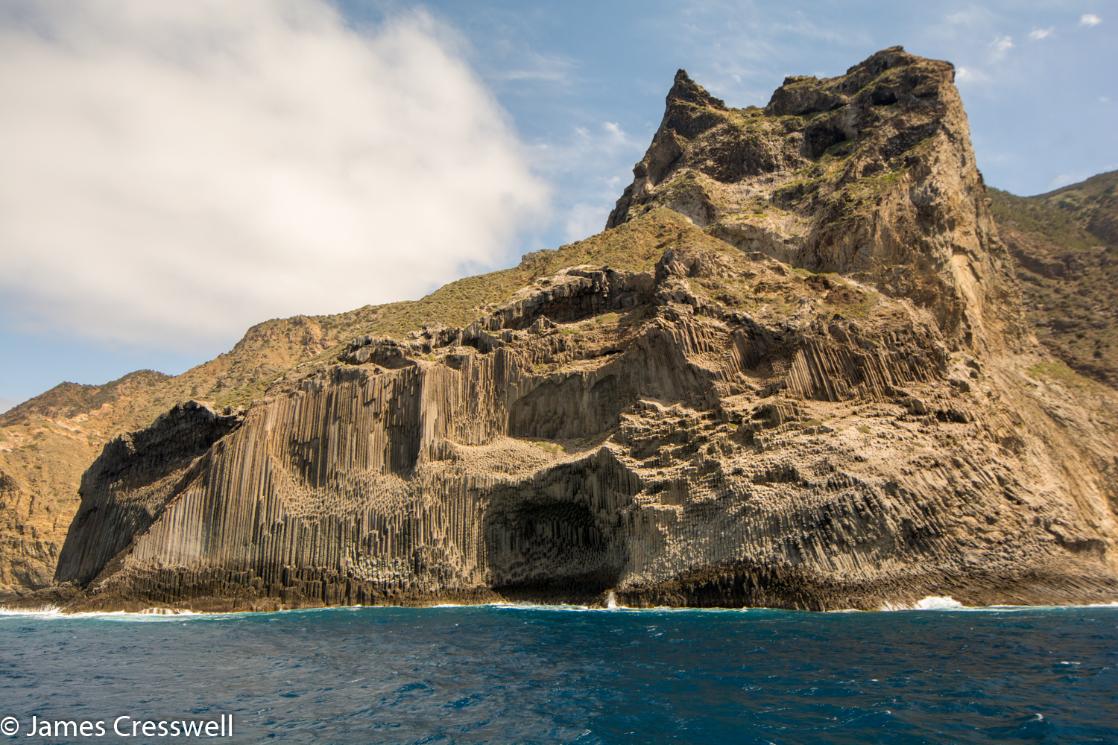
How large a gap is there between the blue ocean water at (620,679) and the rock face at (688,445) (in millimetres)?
5302

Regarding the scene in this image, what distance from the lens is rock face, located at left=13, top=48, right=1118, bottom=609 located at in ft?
125

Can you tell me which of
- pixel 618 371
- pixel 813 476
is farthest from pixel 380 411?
pixel 813 476

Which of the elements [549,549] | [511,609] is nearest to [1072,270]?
[549,549]

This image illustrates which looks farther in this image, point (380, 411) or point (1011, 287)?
point (1011, 287)

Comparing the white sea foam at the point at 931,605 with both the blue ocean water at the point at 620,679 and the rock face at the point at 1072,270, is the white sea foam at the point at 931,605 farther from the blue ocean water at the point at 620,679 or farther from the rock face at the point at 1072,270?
the rock face at the point at 1072,270

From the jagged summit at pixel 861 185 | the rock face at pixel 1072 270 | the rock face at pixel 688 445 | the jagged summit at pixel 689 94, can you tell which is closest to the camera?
the rock face at pixel 688 445

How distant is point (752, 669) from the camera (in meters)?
21.3

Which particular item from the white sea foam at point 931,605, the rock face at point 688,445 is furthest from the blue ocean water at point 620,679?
the rock face at point 688,445

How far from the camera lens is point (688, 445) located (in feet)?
144

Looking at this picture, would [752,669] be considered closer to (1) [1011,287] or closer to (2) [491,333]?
(2) [491,333]

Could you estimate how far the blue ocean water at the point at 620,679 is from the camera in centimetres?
1595

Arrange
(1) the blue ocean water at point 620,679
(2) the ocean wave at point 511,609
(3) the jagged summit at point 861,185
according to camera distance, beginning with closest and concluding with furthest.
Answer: (1) the blue ocean water at point 620,679
(2) the ocean wave at point 511,609
(3) the jagged summit at point 861,185

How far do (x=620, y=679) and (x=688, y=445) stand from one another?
24.1 metres

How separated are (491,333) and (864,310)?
89.8 ft
